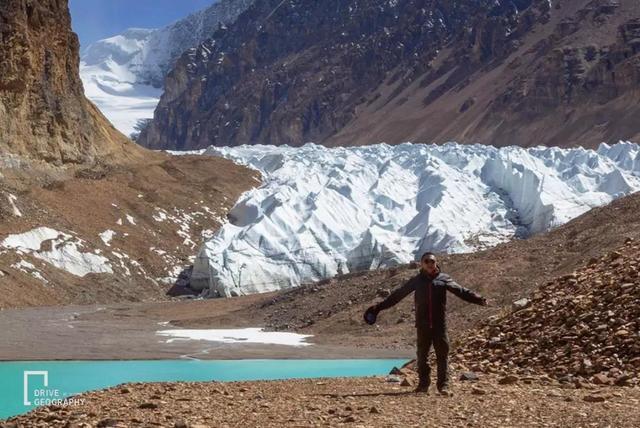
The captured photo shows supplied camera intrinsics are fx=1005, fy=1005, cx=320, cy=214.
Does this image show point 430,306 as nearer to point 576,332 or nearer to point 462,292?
point 462,292

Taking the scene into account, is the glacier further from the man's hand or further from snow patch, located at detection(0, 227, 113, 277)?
the man's hand

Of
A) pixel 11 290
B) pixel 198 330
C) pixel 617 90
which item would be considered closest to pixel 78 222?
pixel 11 290

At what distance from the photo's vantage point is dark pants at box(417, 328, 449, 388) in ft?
27.1

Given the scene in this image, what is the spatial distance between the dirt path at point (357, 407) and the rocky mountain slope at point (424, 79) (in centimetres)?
9030

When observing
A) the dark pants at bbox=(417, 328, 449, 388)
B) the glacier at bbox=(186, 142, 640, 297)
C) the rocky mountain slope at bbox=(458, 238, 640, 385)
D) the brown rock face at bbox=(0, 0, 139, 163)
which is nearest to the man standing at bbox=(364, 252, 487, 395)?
the dark pants at bbox=(417, 328, 449, 388)

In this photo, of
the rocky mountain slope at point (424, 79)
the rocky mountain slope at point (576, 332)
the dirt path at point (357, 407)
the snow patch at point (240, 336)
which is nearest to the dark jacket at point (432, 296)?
the dirt path at point (357, 407)

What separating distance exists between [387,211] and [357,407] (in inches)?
1388

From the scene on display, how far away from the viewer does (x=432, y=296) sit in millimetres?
8164

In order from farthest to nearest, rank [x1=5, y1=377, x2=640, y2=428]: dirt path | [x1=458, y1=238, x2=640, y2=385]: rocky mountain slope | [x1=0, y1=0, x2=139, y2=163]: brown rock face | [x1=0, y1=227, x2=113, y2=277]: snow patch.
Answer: [x1=0, y1=0, x2=139, y2=163]: brown rock face, [x1=0, y1=227, x2=113, y2=277]: snow patch, [x1=458, y1=238, x2=640, y2=385]: rocky mountain slope, [x1=5, y1=377, x2=640, y2=428]: dirt path

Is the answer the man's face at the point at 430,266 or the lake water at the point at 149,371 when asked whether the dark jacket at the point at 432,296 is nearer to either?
the man's face at the point at 430,266

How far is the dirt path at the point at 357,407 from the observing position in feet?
23.1

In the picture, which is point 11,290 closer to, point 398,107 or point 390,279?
point 390,279

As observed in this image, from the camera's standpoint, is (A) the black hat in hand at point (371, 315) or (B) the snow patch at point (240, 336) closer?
(A) the black hat in hand at point (371, 315)

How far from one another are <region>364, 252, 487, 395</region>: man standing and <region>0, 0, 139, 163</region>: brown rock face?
35483 millimetres
